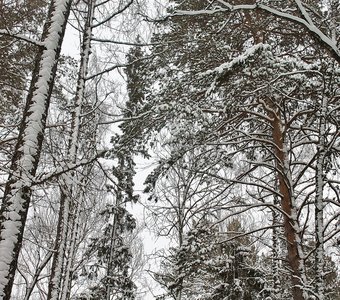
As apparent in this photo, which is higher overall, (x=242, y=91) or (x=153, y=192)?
(x=242, y=91)

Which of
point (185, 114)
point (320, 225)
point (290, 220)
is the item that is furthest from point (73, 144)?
point (290, 220)

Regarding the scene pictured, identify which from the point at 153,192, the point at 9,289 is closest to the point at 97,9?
the point at 153,192

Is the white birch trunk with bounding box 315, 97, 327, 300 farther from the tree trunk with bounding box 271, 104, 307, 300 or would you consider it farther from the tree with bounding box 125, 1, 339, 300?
the tree trunk with bounding box 271, 104, 307, 300

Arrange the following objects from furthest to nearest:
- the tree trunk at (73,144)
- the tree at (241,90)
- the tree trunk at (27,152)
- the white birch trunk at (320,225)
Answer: the tree trunk at (73,144)
the tree at (241,90)
the white birch trunk at (320,225)
the tree trunk at (27,152)

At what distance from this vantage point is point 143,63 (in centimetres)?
786

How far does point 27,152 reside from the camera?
3551 mm

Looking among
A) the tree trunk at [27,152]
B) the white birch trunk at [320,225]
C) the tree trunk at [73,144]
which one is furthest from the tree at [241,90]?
the tree trunk at [27,152]

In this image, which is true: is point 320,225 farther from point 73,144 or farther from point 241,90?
point 73,144

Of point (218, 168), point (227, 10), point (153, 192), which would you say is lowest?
point (153, 192)

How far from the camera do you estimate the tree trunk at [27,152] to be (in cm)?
318

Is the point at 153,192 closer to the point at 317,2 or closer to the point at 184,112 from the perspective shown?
the point at 184,112

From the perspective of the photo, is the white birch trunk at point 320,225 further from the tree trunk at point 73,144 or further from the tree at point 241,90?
the tree trunk at point 73,144

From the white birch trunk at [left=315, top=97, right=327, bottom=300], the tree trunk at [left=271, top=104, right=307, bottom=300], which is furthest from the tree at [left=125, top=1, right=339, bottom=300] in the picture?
the white birch trunk at [left=315, top=97, right=327, bottom=300]

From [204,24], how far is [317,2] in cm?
225
